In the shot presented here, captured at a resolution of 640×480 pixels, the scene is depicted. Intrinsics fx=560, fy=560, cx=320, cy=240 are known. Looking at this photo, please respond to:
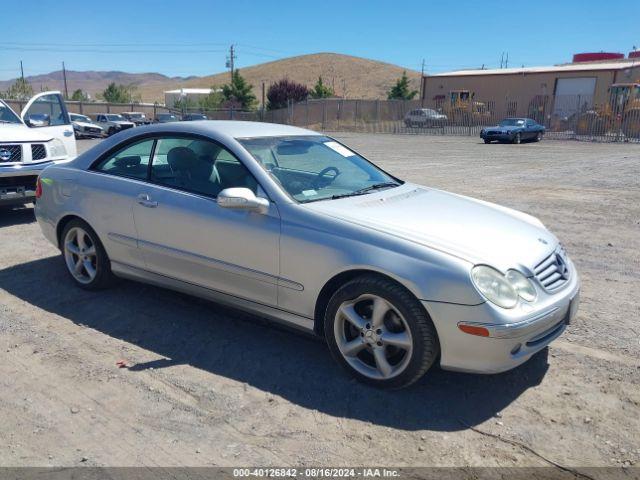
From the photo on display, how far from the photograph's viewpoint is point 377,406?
10.7 feet

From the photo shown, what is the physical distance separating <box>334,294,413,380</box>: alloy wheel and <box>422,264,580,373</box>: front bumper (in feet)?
0.73

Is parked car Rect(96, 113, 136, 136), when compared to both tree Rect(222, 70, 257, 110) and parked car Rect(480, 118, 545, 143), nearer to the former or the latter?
parked car Rect(480, 118, 545, 143)

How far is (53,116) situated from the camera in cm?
942

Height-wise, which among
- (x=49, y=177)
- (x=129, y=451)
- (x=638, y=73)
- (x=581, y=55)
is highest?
(x=581, y=55)

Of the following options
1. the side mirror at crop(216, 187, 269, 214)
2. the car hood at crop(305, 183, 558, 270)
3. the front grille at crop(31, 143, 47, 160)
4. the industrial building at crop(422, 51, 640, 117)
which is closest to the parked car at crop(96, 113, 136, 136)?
the industrial building at crop(422, 51, 640, 117)

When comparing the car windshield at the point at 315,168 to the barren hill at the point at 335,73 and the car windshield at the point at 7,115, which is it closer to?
the car windshield at the point at 7,115

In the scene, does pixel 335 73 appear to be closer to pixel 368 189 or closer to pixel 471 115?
pixel 471 115

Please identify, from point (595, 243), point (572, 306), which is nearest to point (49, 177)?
point (572, 306)

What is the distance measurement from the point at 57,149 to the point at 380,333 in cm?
665

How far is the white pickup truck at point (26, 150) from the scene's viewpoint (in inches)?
291

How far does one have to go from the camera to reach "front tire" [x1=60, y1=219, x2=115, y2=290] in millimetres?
4895

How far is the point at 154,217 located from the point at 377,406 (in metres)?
2.25

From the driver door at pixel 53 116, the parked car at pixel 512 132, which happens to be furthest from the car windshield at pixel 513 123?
the driver door at pixel 53 116

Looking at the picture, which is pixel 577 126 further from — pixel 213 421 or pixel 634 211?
pixel 213 421
